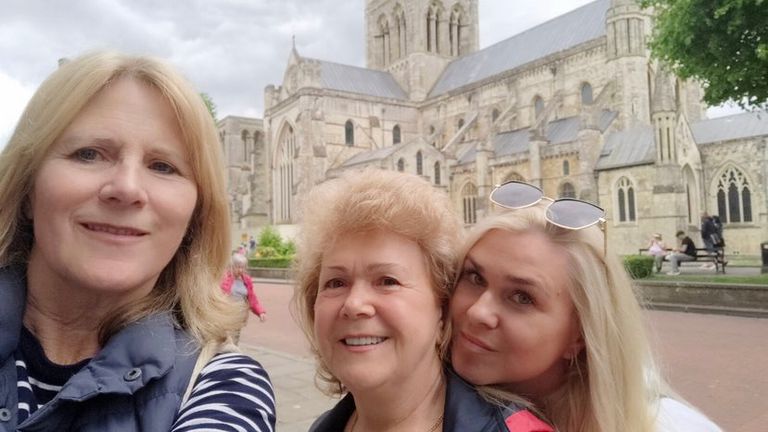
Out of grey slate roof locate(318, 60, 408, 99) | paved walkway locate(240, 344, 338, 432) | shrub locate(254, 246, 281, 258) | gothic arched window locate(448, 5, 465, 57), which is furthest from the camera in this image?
gothic arched window locate(448, 5, 465, 57)

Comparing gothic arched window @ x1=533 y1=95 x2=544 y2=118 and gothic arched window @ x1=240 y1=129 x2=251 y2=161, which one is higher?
gothic arched window @ x1=240 y1=129 x2=251 y2=161

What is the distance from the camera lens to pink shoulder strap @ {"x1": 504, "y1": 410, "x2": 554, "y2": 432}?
4.73 ft

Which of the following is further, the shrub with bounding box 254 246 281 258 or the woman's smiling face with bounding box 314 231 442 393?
the shrub with bounding box 254 246 281 258

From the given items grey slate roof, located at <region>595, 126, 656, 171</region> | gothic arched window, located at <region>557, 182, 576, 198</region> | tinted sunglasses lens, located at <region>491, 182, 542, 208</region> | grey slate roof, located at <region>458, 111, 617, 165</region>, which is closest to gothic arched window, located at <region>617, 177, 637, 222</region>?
grey slate roof, located at <region>595, 126, 656, 171</region>

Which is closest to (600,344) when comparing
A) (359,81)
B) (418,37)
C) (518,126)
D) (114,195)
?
(114,195)

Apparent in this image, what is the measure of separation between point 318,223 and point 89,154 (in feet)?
2.17

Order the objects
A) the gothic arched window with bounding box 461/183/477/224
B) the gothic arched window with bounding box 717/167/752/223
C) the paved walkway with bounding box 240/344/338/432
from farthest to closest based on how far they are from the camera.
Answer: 1. the gothic arched window with bounding box 461/183/477/224
2. the gothic arched window with bounding box 717/167/752/223
3. the paved walkway with bounding box 240/344/338/432

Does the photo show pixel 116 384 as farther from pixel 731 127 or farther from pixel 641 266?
pixel 731 127

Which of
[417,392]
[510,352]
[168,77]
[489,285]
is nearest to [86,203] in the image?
[168,77]

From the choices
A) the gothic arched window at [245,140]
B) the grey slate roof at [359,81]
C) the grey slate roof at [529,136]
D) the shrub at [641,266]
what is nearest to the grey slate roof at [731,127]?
the grey slate roof at [529,136]

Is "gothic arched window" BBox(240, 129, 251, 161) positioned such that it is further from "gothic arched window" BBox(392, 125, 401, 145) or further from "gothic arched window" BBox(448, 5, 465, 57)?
"gothic arched window" BBox(448, 5, 465, 57)

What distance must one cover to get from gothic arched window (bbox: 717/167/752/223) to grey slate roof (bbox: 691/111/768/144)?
187cm

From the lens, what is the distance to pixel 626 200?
27234mm

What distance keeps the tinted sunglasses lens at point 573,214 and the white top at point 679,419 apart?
63 cm
